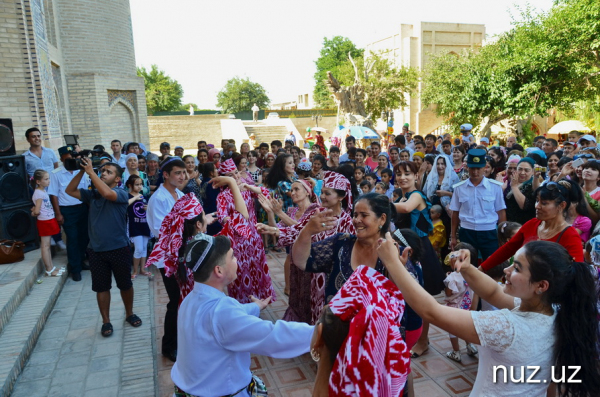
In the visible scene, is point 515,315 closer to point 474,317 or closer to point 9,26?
point 474,317

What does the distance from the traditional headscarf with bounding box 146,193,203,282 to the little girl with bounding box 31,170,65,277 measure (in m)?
3.45

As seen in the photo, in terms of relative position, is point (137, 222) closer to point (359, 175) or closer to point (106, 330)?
point (106, 330)

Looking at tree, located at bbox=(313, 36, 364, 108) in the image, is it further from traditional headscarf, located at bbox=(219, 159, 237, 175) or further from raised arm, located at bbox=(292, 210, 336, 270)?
raised arm, located at bbox=(292, 210, 336, 270)

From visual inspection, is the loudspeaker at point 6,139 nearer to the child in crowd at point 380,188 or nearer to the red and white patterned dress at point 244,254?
the red and white patterned dress at point 244,254

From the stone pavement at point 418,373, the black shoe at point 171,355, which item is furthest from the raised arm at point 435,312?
the black shoe at point 171,355

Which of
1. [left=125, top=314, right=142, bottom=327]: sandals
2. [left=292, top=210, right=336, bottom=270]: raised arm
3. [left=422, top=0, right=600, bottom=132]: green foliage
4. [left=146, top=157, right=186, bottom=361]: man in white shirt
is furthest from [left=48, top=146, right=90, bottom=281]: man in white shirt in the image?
[left=422, top=0, right=600, bottom=132]: green foliage

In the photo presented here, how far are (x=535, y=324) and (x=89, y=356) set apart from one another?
4.32 meters

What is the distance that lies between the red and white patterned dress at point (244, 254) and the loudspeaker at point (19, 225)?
3.89 meters

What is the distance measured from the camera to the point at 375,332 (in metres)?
1.73

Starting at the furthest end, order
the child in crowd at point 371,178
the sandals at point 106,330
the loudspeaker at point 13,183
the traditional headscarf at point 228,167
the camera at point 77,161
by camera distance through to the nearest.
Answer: the child in crowd at point 371,178 < the loudspeaker at point 13,183 < the traditional headscarf at point 228,167 < the sandals at point 106,330 < the camera at point 77,161

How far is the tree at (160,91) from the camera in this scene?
49.6m

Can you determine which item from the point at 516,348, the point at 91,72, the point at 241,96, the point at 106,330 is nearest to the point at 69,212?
the point at 106,330

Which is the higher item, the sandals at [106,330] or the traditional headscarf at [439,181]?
the traditional headscarf at [439,181]

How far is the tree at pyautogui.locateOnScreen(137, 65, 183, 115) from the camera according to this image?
163 feet
